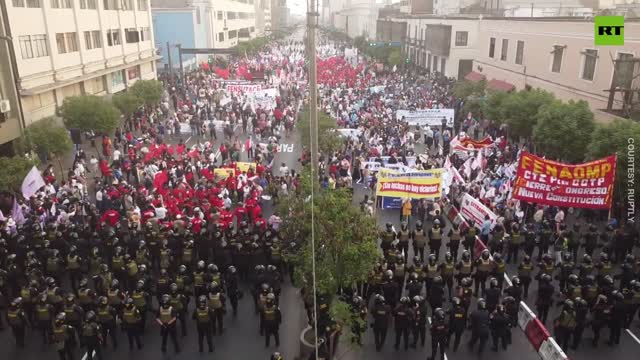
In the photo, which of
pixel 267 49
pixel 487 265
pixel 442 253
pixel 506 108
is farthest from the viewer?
pixel 267 49

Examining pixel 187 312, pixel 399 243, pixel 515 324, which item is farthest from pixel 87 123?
pixel 515 324

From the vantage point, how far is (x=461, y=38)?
1863 inches

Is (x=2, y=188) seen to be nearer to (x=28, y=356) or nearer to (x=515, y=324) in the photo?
(x=28, y=356)

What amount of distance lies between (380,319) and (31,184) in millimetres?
12143

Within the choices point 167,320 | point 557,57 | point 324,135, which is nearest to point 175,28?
point 557,57

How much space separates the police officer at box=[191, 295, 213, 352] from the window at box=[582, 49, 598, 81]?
860 inches

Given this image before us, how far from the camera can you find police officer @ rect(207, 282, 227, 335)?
10.9m

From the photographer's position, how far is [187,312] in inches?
487

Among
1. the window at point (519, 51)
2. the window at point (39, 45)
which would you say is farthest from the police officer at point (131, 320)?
the window at point (519, 51)

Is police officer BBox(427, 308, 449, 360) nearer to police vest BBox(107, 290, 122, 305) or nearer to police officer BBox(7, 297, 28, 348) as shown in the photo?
police vest BBox(107, 290, 122, 305)

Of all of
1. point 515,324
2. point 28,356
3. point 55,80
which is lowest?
point 28,356

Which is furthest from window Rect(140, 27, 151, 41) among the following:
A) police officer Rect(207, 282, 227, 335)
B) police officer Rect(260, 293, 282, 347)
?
police officer Rect(260, 293, 282, 347)

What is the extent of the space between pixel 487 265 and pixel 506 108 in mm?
13385

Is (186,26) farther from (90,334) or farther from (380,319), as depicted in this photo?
(380,319)
